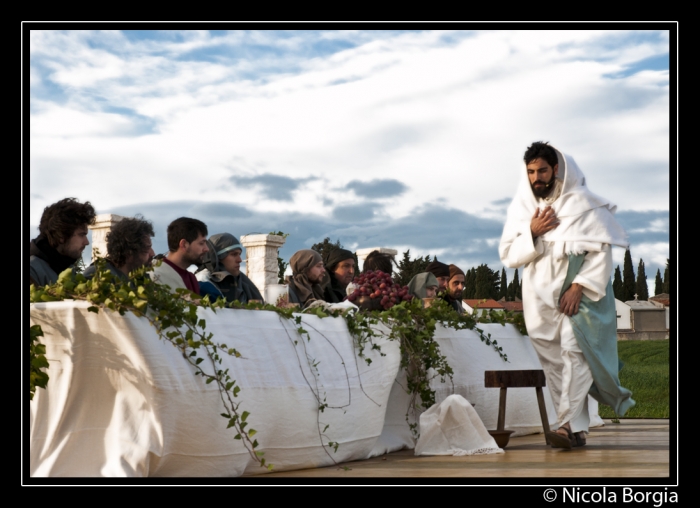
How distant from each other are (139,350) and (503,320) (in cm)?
373

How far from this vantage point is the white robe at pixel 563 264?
509cm

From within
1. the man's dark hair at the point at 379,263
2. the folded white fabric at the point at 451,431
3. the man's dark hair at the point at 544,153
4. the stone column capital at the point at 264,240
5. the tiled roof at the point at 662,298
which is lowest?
the tiled roof at the point at 662,298

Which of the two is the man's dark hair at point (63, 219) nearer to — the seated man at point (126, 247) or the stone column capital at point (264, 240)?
the seated man at point (126, 247)

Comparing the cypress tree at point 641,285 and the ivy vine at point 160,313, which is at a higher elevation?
the ivy vine at point 160,313

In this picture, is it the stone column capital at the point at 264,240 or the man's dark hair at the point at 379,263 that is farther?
the stone column capital at the point at 264,240

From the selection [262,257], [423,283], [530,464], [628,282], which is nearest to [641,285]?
[628,282]

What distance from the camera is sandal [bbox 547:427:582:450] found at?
4.93m

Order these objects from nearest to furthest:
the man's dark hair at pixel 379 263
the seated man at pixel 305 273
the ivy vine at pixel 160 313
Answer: the ivy vine at pixel 160 313
the seated man at pixel 305 273
the man's dark hair at pixel 379 263

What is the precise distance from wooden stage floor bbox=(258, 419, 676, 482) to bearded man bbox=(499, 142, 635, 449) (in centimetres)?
24

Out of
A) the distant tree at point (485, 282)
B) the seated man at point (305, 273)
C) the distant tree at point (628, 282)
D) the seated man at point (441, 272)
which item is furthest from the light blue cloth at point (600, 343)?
the distant tree at point (628, 282)

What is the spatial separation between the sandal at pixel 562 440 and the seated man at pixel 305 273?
6.21ft

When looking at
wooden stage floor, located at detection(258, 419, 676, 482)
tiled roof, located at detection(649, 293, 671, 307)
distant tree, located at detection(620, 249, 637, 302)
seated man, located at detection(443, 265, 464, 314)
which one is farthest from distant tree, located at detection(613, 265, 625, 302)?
wooden stage floor, located at detection(258, 419, 676, 482)

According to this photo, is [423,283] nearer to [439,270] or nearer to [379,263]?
[379,263]
